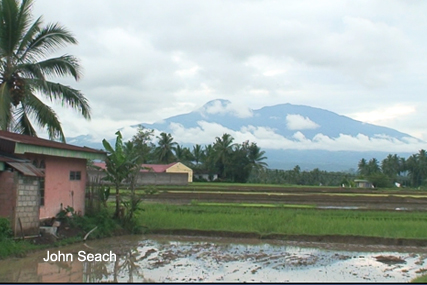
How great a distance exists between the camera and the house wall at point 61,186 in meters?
13.1

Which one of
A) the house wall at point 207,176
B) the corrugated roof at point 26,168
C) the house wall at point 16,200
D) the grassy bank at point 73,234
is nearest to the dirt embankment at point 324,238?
the grassy bank at point 73,234

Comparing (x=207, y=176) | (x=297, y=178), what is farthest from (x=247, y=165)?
(x=297, y=178)

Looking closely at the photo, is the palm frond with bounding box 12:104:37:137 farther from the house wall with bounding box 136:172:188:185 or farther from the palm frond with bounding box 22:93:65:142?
the house wall with bounding box 136:172:188:185

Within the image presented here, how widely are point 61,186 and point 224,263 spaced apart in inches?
245

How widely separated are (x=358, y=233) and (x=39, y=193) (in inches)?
346

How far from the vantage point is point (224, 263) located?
9938 mm

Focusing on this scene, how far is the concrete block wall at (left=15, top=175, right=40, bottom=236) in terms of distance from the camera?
11.1 metres

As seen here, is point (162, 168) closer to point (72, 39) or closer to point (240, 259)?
point (72, 39)

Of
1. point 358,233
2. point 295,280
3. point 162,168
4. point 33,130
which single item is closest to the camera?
point 295,280

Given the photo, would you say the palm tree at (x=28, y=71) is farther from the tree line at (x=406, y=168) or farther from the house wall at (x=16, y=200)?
the tree line at (x=406, y=168)

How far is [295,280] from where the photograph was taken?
27.3ft

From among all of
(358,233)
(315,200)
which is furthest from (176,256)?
(315,200)

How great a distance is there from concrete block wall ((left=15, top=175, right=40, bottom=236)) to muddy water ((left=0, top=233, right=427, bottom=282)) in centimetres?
84

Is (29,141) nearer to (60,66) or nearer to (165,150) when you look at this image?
(60,66)
